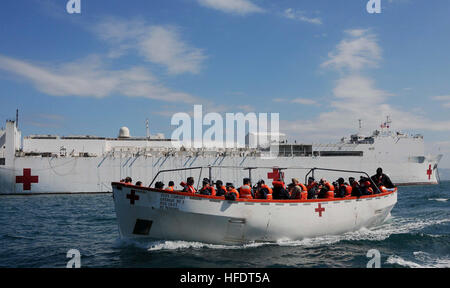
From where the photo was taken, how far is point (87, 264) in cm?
627

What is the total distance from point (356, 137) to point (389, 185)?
21.8 metres

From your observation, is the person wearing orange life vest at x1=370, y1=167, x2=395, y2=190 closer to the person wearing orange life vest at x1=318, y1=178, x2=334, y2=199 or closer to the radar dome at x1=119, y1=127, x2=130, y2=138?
the person wearing orange life vest at x1=318, y1=178, x2=334, y2=199

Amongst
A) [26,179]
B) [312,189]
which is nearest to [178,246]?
[312,189]

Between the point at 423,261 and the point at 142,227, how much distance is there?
6.05m

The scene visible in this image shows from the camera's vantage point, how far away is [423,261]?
6.72 meters

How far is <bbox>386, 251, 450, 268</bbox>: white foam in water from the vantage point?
6359 millimetres

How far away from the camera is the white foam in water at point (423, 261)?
6.36 metres

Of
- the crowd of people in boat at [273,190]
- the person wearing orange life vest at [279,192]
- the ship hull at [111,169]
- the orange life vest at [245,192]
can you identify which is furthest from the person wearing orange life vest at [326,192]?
the ship hull at [111,169]

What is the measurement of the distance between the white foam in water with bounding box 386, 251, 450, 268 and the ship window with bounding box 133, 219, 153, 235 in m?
5.14

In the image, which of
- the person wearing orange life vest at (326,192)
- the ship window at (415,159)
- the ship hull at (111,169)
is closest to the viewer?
the person wearing orange life vest at (326,192)

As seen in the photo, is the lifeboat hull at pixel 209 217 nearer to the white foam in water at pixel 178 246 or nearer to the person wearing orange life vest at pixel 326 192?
the white foam in water at pixel 178 246

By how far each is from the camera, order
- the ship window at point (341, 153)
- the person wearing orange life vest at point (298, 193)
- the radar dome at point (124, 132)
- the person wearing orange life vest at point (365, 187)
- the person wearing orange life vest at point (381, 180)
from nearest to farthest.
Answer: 1. the person wearing orange life vest at point (298, 193)
2. the person wearing orange life vest at point (365, 187)
3. the person wearing orange life vest at point (381, 180)
4. the ship window at point (341, 153)
5. the radar dome at point (124, 132)

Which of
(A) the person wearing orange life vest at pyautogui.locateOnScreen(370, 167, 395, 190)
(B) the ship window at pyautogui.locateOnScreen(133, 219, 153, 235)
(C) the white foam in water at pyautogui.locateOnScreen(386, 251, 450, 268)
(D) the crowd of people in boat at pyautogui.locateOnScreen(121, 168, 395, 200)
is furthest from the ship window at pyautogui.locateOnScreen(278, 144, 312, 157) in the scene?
(B) the ship window at pyautogui.locateOnScreen(133, 219, 153, 235)
